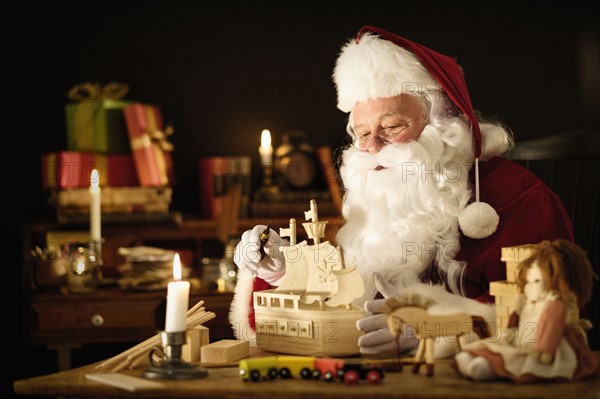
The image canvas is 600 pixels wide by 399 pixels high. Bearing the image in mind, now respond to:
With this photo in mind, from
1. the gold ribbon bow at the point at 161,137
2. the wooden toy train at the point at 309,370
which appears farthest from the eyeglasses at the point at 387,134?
the gold ribbon bow at the point at 161,137

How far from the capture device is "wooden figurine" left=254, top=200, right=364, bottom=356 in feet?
5.12

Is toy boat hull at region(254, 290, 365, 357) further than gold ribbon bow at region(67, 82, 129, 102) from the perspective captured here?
No

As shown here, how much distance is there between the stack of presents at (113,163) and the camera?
10.6 feet

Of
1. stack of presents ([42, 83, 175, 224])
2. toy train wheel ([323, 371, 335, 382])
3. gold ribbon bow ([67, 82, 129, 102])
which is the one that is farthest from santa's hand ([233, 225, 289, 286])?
Result: gold ribbon bow ([67, 82, 129, 102])

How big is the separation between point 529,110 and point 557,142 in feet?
2.29

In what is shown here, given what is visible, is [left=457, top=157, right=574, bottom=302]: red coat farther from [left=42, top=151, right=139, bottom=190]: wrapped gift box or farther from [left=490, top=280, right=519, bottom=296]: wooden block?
[left=42, top=151, right=139, bottom=190]: wrapped gift box

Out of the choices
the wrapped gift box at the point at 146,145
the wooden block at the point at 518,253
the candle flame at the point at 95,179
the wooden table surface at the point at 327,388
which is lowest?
the wooden table surface at the point at 327,388

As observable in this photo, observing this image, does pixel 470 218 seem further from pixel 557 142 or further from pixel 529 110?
pixel 529 110

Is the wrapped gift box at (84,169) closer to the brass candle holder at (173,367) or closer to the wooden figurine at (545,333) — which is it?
the brass candle holder at (173,367)

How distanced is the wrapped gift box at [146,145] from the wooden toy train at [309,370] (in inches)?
77.8

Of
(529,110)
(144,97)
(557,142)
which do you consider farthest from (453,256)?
(144,97)

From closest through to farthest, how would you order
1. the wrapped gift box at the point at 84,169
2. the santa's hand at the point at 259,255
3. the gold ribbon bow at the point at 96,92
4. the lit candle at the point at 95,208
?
the santa's hand at the point at 259,255 < the lit candle at the point at 95,208 < the wrapped gift box at the point at 84,169 < the gold ribbon bow at the point at 96,92

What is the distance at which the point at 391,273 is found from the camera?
1.93 m

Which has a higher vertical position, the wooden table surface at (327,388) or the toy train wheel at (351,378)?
the toy train wheel at (351,378)
